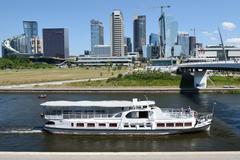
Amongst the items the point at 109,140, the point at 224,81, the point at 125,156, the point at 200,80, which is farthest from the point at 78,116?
the point at 224,81

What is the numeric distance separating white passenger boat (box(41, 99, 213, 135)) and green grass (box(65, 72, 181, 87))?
5901cm

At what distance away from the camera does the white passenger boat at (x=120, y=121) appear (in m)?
46.6

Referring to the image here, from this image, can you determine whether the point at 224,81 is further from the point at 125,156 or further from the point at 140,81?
the point at 125,156

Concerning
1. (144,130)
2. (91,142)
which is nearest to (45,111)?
(91,142)

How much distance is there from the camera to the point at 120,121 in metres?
46.8

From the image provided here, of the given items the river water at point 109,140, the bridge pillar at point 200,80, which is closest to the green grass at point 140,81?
the bridge pillar at point 200,80

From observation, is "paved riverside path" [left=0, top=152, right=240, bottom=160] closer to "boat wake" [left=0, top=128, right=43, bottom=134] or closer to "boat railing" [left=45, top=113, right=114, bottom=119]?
"boat wake" [left=0, top=128, right=43, bottom=134]

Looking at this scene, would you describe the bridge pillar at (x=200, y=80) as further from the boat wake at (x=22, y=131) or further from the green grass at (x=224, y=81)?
the boat wake at (x=22, y=131)

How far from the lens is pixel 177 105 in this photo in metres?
70.8

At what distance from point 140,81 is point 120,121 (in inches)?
2619

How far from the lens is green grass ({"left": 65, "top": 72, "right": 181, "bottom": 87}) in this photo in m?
108

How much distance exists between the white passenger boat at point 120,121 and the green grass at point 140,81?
59.0 meters

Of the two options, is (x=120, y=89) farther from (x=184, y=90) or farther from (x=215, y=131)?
(x=215, y=131)

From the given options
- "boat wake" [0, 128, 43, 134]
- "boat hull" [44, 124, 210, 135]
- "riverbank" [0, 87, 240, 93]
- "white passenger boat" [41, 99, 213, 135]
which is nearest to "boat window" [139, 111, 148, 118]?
"white passenger boat" [41, 99, 213, 135]
